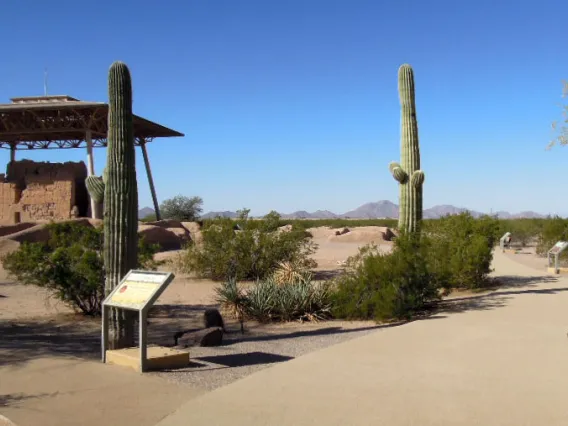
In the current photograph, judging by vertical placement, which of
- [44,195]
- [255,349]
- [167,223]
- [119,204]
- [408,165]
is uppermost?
[44,195]

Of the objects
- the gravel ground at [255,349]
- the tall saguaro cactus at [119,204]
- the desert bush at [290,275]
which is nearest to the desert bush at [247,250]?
the desert bush at [290,275]

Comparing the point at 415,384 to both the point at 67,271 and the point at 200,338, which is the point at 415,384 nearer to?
the point at 200,338

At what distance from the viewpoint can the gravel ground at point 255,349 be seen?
745 centimetres

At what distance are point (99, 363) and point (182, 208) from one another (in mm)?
52667

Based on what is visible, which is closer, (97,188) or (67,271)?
(97,188)

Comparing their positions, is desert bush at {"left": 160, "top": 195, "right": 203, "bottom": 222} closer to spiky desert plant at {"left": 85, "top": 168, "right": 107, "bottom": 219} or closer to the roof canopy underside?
the roof canopy underside

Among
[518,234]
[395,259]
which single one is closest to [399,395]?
[395,259]

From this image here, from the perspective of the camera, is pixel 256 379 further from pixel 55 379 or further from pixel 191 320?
pixel 191 320

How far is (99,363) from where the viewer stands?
26.0ft

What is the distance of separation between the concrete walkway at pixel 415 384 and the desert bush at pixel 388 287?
178 centimetres

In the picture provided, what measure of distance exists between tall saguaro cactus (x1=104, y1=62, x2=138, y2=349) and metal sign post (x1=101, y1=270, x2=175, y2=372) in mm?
400

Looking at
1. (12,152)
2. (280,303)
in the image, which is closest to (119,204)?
(280,303)

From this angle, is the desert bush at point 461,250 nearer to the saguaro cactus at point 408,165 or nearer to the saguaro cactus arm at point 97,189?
the saguaro cactus at point 408,165

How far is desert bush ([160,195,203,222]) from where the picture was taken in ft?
194
